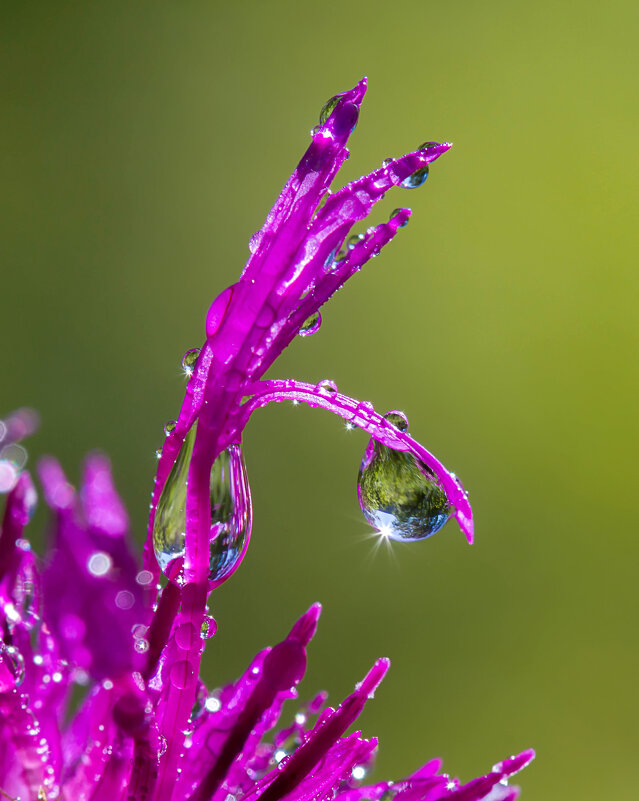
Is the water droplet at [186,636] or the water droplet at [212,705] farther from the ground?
the water droplet at [186,636]

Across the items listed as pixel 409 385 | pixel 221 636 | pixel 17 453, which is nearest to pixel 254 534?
pixel 221 636

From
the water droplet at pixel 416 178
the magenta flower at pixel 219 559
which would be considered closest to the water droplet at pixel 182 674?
the magenta flower at pixel 219 559


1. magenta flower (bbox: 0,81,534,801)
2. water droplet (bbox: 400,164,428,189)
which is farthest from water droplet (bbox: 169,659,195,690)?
water droplet (bbox: 400,164,428,189)

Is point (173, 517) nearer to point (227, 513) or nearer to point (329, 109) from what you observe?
point (227, 513)

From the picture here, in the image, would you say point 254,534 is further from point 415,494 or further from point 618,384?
point 415,494

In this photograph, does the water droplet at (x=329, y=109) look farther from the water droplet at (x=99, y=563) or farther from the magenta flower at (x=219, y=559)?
the water droplet at (x=99, y=563)

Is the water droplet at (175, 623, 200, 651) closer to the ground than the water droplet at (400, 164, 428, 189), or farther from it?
closer to the ground

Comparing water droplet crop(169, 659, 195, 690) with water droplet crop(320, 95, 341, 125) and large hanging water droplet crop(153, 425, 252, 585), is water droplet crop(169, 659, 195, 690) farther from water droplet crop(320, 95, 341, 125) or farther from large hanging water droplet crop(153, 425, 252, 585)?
water droplet crop(320, 95, 341, 125)
